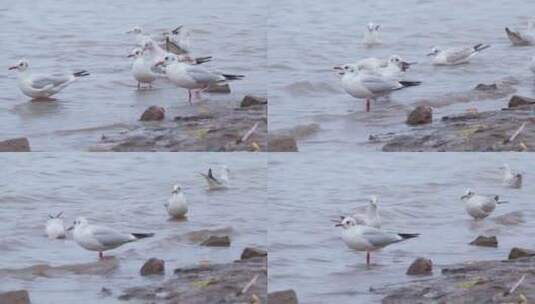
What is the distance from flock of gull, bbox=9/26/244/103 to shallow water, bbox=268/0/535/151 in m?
0.37

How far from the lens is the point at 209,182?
869 cm

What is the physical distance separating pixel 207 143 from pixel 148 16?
8.42ft

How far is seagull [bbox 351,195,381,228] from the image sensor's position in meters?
8.18

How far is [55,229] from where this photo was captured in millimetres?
8320

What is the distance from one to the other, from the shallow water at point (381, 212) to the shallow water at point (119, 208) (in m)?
0.16

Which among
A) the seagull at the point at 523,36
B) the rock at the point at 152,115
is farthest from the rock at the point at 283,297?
the seagull at the point at 523,36

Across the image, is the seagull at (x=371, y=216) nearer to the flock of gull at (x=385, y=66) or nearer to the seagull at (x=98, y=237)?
the seagull at (x=98, y=237)

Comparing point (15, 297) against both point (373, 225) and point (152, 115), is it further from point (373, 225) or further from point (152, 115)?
point (152, 115)

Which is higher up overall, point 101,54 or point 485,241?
point 101,54

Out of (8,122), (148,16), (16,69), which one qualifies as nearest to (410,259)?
(8,122)

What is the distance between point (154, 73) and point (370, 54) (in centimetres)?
137

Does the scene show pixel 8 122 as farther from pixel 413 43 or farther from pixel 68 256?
pixel 413 43

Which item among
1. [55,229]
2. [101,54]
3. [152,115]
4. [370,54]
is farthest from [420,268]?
[101,54]

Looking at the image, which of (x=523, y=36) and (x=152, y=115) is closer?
(x=152, y=115)
